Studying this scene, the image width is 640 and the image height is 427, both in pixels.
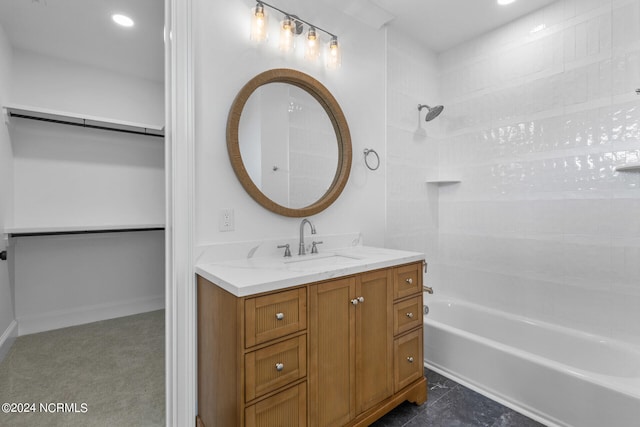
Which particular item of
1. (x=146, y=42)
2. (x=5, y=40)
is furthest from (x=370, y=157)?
(x=5, y=40)

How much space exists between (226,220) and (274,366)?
77 centimetres

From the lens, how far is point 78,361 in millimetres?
2199

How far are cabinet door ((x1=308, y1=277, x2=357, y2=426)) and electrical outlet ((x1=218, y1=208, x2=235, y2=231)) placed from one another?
606 millimetres

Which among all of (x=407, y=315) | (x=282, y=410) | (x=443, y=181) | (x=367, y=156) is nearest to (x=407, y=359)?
(x=407, y=315)

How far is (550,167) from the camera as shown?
2166mm

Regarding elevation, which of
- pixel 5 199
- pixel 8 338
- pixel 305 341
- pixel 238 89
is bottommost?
pixel 8 338

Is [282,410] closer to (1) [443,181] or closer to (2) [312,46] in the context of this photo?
(2) [312,46]

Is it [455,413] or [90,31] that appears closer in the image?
[455,413]

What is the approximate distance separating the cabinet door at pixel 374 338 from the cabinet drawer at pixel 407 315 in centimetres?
5

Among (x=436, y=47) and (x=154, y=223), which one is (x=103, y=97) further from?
(x=436, y=47)

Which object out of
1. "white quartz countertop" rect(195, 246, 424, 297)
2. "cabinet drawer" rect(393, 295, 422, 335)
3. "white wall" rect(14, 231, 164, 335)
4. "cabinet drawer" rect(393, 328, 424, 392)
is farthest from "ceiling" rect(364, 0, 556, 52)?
"white wall" rect(14, 231, 164, 335)

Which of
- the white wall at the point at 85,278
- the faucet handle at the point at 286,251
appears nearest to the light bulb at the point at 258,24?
the faucet handle at the point at 286,251

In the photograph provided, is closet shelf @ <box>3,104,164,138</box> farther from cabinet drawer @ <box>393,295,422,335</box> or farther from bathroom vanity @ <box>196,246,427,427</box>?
cabinet drawer @ <box>393,295,422,335</box>

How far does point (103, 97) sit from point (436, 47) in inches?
132
